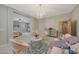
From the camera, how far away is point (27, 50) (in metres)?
1.59

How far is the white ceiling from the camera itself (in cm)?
159

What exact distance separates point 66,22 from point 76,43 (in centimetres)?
28

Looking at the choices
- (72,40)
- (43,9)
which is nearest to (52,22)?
(43,9)

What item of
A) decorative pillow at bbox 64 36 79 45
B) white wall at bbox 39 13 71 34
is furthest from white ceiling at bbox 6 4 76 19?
decorative pillow at bbox 64 36 79 45

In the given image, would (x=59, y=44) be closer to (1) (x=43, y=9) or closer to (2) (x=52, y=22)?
(2) (x=52, y=22)

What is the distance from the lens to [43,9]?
1609 millimetres

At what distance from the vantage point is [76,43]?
5.08 ft

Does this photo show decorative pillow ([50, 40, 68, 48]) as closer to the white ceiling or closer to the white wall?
the white wall

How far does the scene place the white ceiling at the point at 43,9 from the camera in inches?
62.8

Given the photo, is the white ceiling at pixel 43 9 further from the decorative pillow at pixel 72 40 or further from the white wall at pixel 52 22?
the decorative pillow at pixel 72 40

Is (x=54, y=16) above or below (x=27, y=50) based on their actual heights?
above

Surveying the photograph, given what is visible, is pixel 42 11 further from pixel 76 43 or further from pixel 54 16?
pixel 76 43
